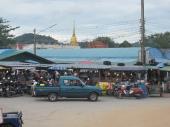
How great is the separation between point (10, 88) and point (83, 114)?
12.0 meters

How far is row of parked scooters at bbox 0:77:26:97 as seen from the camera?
35.4 metres

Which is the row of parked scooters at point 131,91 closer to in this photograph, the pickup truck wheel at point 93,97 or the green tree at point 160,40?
the pickup truck wheel at point 93,97

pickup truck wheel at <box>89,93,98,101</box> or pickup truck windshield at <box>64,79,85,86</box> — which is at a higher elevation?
pickup truck windshield at <box>64,79,85,86</box>

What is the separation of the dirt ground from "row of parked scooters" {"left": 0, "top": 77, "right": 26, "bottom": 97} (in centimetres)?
325

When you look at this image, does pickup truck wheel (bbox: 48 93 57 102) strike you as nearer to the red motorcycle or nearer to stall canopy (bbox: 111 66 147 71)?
the red motorcycle

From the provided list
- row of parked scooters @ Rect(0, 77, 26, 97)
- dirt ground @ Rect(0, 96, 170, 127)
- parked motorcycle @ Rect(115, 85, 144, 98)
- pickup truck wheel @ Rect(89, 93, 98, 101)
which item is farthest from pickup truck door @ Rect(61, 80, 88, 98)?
row of parked scooters @ Rect(0, 77, 26, 97)

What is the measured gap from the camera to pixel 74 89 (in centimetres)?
3291

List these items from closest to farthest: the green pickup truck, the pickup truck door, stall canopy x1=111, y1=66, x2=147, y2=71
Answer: the green pickup truck → the pickup truck door → stall canopy x1=111, y1=66, x2=147, y2=71

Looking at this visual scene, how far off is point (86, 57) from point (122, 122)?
33.4 meters

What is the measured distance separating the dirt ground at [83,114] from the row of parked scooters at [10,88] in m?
3.25

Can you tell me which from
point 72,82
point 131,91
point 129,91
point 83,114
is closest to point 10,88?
point 72,82

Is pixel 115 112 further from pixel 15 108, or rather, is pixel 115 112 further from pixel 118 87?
pixel 118 87

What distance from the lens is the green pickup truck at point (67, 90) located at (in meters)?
32.5

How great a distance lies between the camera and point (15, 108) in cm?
2777
